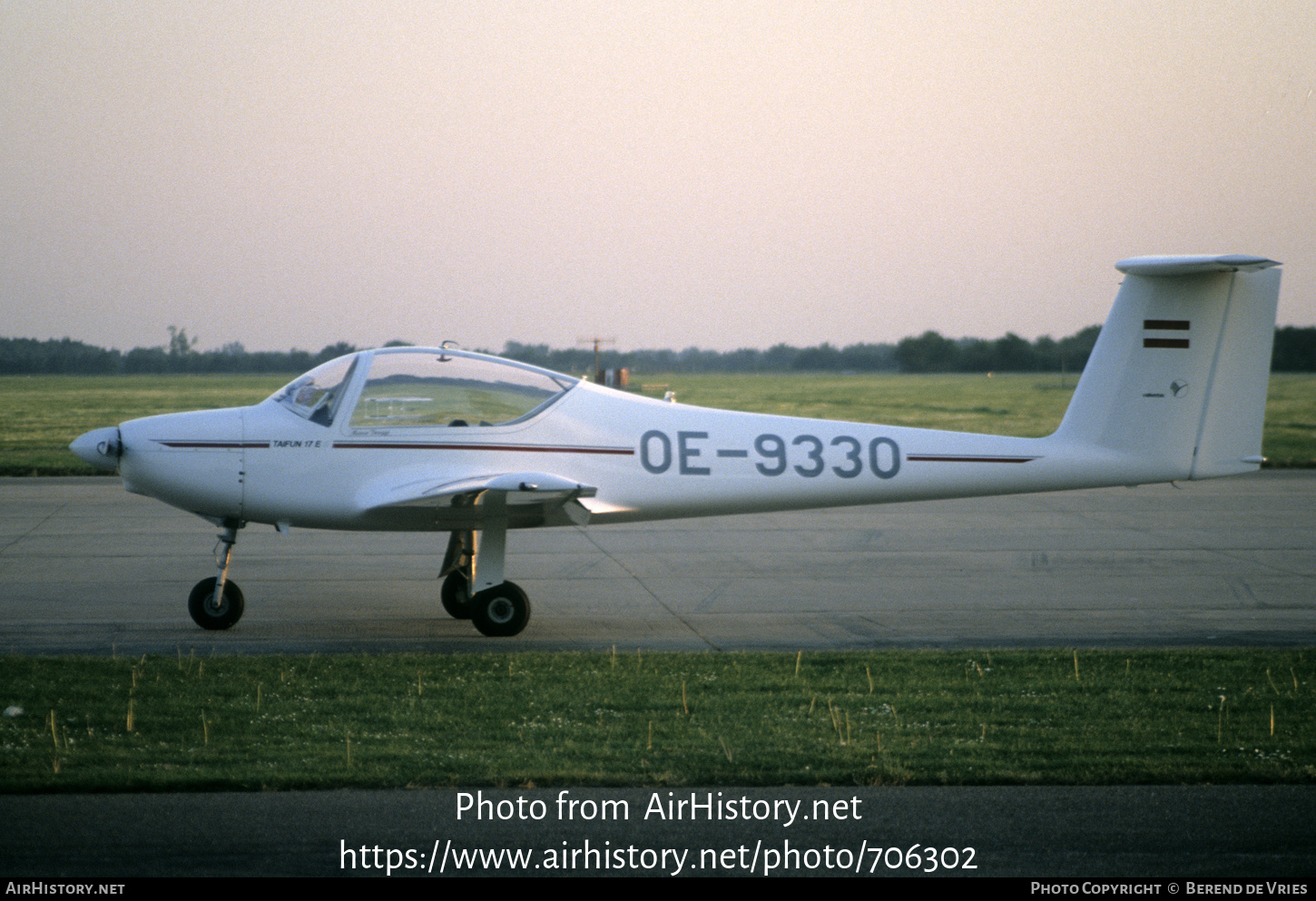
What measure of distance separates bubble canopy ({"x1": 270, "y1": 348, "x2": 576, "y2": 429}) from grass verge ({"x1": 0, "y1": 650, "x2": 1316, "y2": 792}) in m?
2.23

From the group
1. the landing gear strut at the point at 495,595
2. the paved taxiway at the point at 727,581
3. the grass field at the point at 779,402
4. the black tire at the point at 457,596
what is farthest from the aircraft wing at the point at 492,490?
the grass field at the point at 779,402

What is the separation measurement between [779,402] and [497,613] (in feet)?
177

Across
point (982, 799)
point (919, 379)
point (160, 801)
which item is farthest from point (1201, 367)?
point (919, 379)

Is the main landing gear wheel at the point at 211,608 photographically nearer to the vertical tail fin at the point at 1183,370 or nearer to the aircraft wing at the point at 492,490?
the aircraft wing at the point at 492,490

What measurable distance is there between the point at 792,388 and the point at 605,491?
Result: 74.8 meters

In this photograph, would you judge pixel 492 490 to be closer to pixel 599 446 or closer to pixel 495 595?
pixel 495 595

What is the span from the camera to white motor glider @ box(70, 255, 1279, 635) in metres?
9.80

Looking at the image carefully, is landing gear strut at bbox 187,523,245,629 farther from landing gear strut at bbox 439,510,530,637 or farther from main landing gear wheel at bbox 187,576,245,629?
landing gear strut at bbox 439,510,530,637

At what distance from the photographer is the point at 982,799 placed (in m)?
5.50

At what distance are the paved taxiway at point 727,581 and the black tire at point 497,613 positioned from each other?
5.1 inches

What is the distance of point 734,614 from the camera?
10844 millimetres

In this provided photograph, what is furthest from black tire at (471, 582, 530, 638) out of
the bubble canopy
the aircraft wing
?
the bubble canopy

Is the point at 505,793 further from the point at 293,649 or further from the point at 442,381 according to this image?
the point at 442,381

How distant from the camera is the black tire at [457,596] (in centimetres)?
1061
